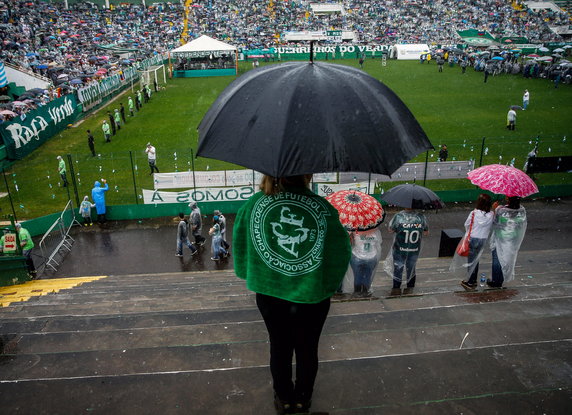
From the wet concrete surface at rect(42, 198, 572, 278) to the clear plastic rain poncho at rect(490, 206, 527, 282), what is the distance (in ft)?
15.9

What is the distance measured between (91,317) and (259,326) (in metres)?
2.17

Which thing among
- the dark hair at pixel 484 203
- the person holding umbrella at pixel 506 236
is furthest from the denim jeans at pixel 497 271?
the dark hair at pixel 484 203

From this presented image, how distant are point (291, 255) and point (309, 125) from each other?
29.1 inches

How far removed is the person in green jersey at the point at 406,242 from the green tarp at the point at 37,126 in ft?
58.7

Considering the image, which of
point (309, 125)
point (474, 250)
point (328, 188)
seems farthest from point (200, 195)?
point (309, 125)

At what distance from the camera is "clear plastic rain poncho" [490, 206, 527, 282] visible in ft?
18.9

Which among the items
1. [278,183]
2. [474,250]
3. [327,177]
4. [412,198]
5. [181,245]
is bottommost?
[181,245]

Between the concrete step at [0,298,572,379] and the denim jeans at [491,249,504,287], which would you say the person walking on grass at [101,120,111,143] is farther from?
the denim jeans at [491,249,504,287]

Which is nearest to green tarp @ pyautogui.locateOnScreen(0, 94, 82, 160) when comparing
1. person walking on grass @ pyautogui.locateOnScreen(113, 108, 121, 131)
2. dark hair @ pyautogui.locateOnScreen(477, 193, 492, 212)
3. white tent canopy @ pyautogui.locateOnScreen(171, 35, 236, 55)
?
person walking on grass @ pyautogui.locateOnScreen(113, 108, 121, 131)

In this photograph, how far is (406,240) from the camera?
19.9 feet

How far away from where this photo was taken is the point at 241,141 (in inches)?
92.8

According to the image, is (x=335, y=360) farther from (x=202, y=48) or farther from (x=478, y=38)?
(x=478, y=38)

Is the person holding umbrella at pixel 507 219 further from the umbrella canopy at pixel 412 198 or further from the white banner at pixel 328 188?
the white banner at pixel 328 188

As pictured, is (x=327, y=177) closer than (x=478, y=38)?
Yes
